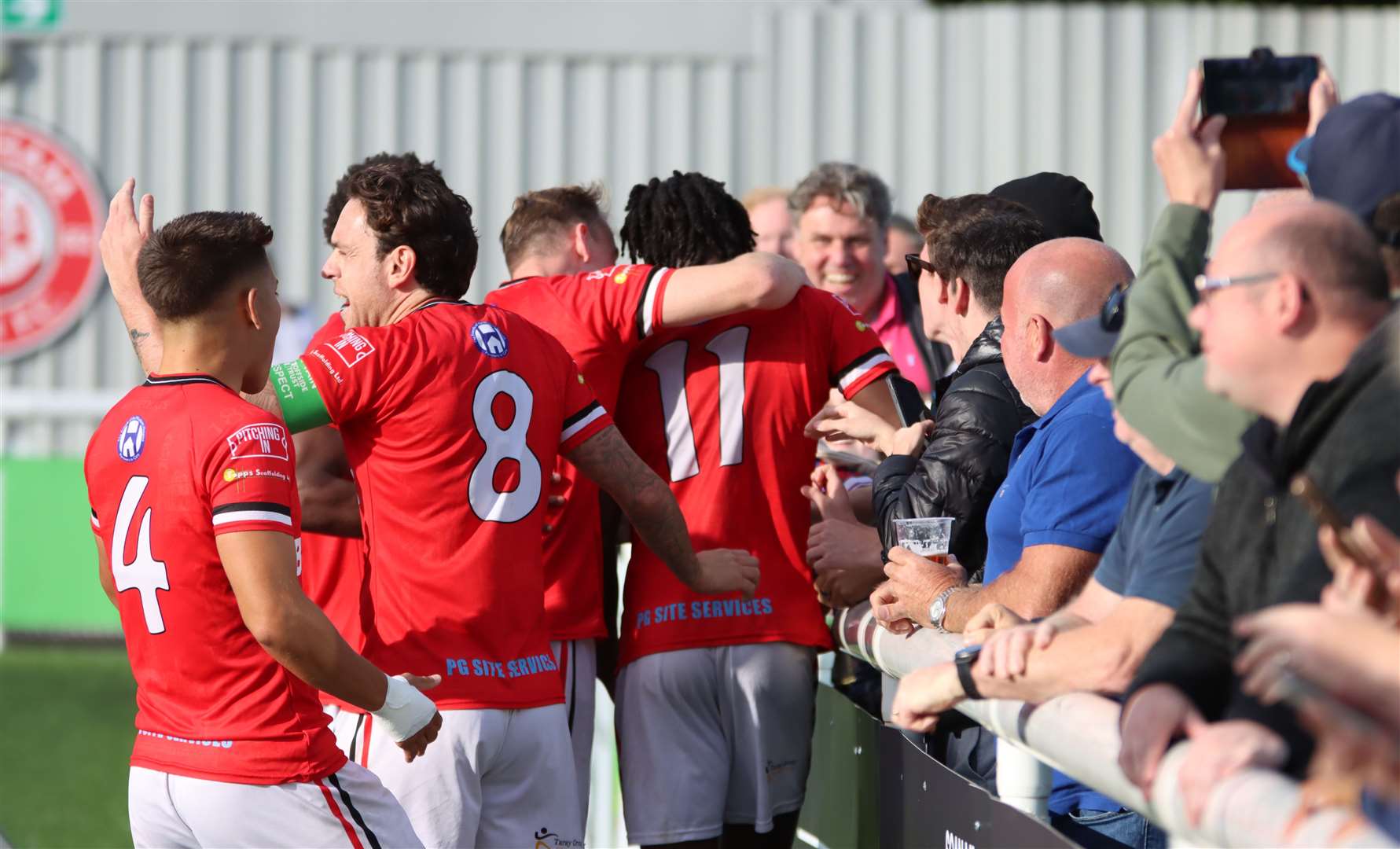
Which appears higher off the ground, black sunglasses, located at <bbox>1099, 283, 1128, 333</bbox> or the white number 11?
black sunglasses, located at <bbox>1099, 283, 1128, 333</bbox>

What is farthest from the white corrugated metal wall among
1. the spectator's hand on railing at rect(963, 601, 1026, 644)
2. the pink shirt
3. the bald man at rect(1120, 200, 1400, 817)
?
the bald man at rect(1120, 200, 1400, 817)

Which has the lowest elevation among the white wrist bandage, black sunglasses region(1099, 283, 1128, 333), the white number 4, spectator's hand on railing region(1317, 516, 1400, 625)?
the white wrist bandage

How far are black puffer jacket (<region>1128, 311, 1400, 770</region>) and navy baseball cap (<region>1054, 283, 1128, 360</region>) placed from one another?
55cm

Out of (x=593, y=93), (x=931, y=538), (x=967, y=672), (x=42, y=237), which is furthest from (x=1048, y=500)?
(x=42, y=237)

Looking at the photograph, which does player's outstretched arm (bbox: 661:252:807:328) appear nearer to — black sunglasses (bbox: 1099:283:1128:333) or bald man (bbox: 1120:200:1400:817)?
black sunglasses (bbox: 1099:283:1128:333)

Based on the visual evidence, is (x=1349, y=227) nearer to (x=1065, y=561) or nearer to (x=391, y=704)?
(x=1065, y=561)

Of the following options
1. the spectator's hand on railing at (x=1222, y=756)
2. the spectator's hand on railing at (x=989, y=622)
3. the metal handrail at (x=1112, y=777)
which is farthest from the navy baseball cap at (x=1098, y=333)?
the spectator's hand on railing at (x=1222, y=756)

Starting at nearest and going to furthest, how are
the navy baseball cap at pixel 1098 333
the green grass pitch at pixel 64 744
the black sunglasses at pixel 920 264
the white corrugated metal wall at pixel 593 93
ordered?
the navy baseball cap at pixel 1098 333 → the black sunglasses at pixel 920 264 → the green grass pitch at pixel 64 744 → the white corrugated metal wall at pixel 593 93

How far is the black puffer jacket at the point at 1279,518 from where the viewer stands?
1590 mm

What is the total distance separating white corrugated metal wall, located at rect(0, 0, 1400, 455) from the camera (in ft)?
38.5

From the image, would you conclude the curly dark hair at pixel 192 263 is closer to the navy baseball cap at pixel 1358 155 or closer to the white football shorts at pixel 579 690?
the white football shorts at pixel 579 690

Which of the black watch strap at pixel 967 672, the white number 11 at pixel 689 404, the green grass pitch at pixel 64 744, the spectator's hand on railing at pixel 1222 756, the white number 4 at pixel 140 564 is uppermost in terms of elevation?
the white number 11 at pixel 689 404

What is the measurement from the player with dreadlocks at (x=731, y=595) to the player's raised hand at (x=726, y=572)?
0.15 meters

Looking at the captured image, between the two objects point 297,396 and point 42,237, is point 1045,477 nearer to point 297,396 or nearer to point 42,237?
point 297,396
